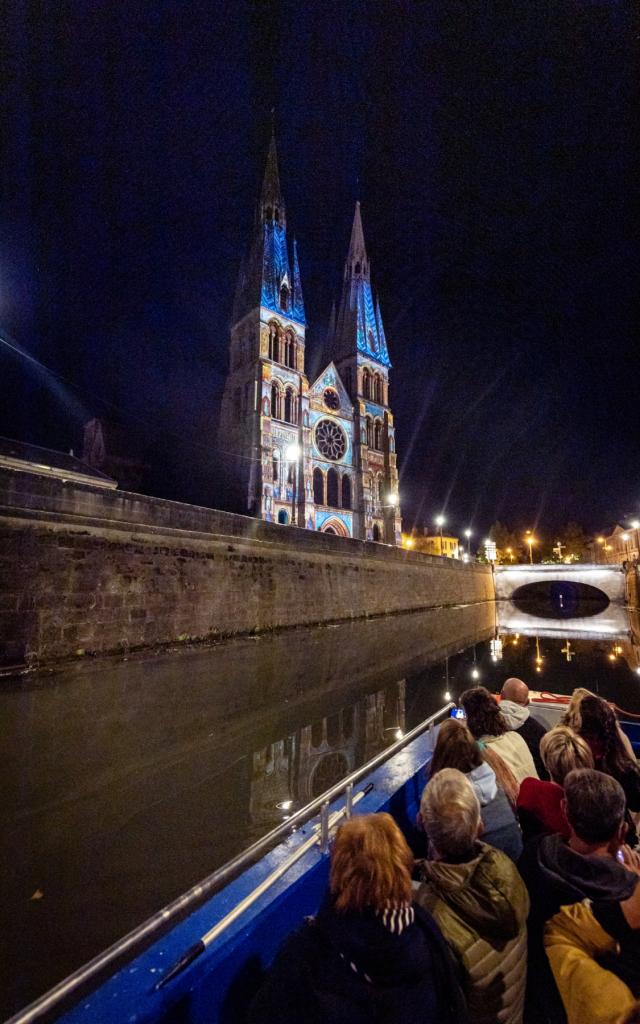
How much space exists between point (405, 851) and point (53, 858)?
310 cm

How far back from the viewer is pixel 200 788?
4.34 m

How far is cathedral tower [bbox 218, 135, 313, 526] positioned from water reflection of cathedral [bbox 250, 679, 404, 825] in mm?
26214

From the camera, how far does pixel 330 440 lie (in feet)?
139

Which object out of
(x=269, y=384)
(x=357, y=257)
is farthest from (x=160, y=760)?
(x=357, y=257)

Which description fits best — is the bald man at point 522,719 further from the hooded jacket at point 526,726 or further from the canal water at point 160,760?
the canal water at point 160,760

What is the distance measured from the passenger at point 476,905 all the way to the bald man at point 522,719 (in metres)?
1.91

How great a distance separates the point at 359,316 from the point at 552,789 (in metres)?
51.6

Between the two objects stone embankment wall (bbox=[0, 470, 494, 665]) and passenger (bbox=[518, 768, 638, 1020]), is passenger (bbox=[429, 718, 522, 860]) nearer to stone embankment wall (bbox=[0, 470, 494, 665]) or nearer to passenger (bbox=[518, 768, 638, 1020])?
passenger (bbox=[518, 768, 638, 1020])

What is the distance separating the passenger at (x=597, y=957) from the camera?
1.55 meters

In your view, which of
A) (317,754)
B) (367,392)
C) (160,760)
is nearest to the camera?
(160,760)

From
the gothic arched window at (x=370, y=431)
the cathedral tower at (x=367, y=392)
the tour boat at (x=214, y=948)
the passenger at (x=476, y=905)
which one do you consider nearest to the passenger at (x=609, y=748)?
the passenger at (x=476, y=905)

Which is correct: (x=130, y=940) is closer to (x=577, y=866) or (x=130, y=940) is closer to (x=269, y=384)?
(x=577, y=866)

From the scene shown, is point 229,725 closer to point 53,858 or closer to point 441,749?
point 53,858

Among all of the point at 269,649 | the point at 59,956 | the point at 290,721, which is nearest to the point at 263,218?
the point at 269,649
